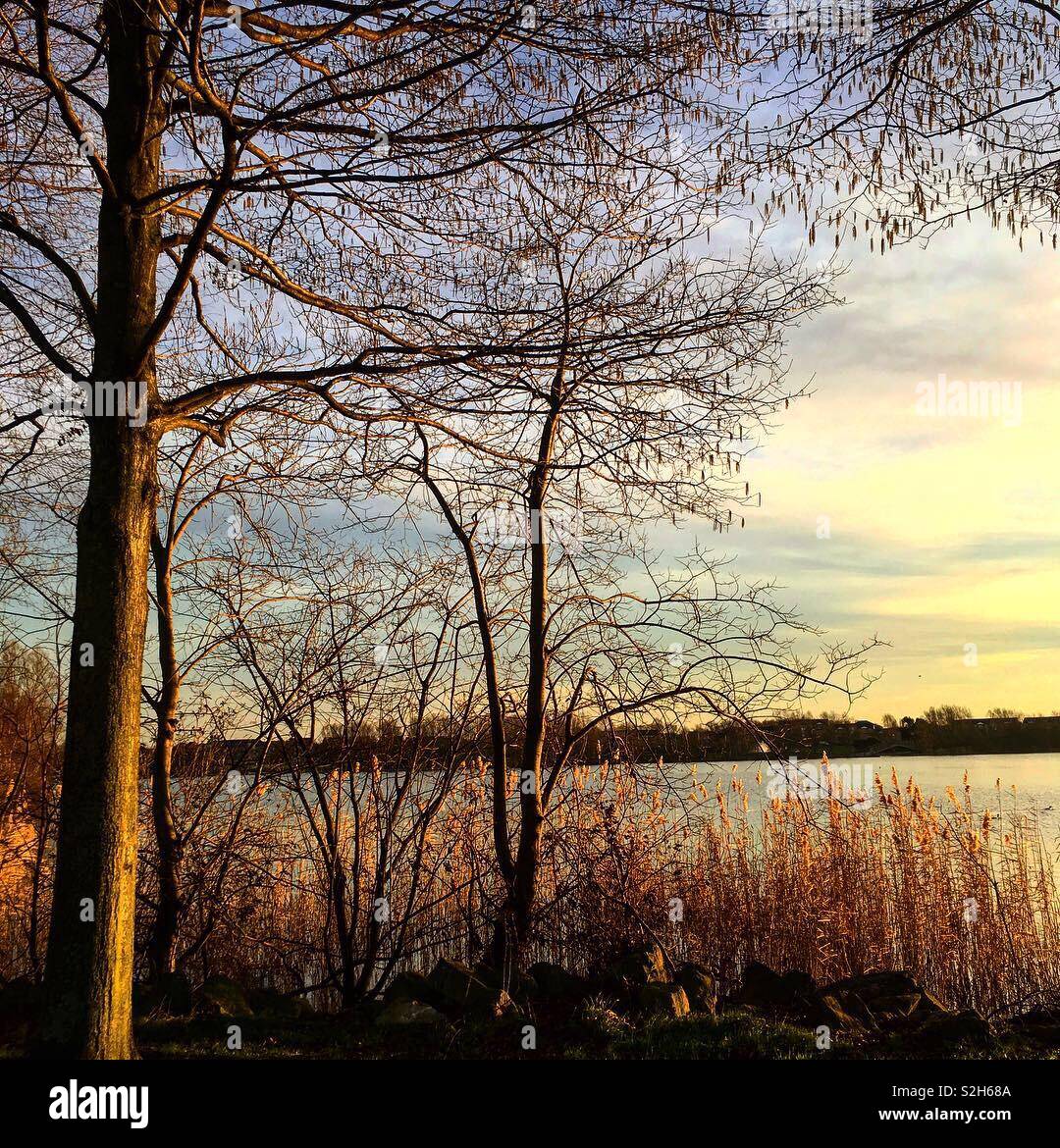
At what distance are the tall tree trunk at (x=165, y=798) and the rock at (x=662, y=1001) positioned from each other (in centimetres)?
339

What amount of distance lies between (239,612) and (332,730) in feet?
3.82

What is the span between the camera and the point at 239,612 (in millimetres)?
7363

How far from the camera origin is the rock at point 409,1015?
5.96 meters

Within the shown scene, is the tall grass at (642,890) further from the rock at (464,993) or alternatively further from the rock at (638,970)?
the rock at (464,993)

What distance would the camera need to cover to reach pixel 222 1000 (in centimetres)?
611

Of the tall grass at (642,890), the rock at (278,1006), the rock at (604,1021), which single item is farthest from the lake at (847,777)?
the rock at (278,1006)

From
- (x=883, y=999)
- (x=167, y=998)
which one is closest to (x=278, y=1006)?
(x=167, y=998)

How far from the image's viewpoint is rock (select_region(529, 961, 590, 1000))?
256 inches

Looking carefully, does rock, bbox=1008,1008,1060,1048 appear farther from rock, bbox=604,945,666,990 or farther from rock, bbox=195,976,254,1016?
rock, bbox=195,976,254,1016

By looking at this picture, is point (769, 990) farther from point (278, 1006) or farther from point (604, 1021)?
point (278, 1006)

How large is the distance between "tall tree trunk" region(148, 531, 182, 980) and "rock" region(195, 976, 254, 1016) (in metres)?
0.73
